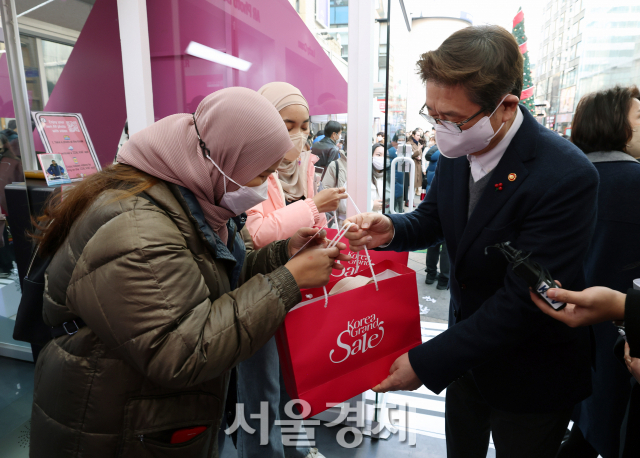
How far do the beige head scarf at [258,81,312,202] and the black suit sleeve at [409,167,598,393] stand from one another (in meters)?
1.03

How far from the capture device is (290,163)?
1906 millimetres

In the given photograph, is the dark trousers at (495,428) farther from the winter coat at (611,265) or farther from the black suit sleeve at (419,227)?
the winter coat at (611,265)

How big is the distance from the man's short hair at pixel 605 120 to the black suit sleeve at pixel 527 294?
1.10 m

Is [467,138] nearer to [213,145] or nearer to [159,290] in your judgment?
[213,145]

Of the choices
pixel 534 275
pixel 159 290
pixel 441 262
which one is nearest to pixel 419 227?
pixel 534 275

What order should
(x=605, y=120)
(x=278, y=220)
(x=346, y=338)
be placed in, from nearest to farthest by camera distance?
(x=346, y=338), (x=278, y=220), (x=605, y=120)

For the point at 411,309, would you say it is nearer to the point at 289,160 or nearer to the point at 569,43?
the point at 289,160

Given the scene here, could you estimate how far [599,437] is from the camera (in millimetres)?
1756

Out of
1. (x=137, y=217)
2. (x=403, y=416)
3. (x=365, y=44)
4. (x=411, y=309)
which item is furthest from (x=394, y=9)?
(x=403, y=416)

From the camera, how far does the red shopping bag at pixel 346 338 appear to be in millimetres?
1137

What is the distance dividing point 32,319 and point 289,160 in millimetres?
1154

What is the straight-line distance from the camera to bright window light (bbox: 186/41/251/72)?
2406mm

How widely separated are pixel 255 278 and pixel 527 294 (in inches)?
27.9

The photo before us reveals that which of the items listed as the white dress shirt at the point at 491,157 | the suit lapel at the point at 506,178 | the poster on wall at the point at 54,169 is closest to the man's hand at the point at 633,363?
the suit lapel at the point at 506,178
